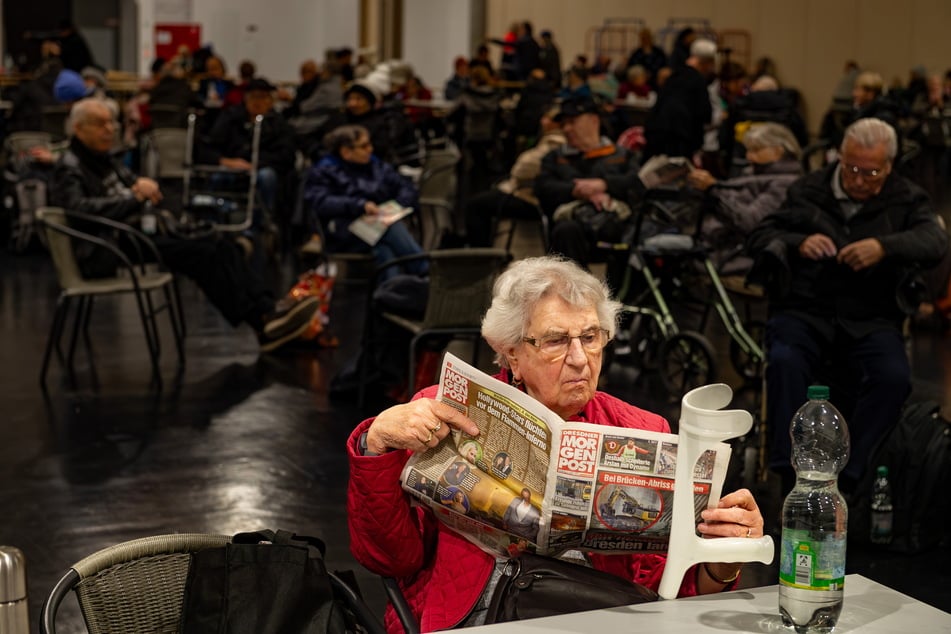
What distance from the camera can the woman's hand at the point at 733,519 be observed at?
2100mm

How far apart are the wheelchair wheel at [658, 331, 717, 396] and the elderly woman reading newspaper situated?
3553 millimetres

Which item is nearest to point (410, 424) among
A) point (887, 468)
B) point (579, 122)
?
point (887, 468)

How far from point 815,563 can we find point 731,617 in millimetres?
162

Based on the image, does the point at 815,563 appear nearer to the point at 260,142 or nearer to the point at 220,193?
the point at 220,193

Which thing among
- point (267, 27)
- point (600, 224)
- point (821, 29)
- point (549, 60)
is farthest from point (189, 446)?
point (267, 27)

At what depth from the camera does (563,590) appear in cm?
227

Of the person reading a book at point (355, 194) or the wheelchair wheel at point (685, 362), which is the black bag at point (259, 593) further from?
the person reading a book at point (355, 194)

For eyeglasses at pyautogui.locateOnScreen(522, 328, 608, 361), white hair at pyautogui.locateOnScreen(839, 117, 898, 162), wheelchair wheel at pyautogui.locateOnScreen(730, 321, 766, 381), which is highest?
white hair at pyautogui.locateOnScreen(839, 117, 898, 162)

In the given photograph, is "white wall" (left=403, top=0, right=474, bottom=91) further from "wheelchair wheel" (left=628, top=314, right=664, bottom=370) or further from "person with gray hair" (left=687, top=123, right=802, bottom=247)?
"person with gray hair" (left=687, top=123, right=802, bottom=247)

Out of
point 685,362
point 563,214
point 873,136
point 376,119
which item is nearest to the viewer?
point 873,136

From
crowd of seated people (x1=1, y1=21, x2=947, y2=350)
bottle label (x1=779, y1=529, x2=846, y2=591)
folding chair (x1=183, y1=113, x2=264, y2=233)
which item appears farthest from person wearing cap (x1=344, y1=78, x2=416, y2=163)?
bottle label (x1=779, y1=529, x2=846, y2=591)

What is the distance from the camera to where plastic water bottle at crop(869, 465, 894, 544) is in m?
4.32

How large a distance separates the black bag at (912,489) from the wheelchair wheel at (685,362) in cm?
169

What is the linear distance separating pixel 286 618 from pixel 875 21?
1557 centimetres
